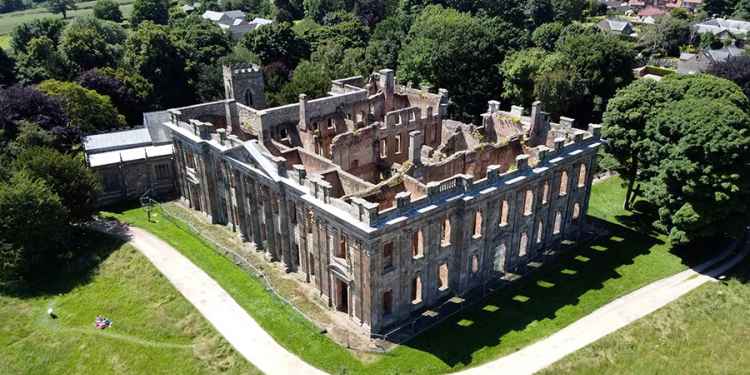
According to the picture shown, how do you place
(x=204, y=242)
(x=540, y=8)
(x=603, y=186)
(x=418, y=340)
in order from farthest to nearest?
(x=540, y=8)
(x=603, y=186)
(x=204, y=242)
(x=418, y=340)

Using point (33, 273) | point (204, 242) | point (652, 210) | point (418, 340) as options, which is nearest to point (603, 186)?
point (652, 210)

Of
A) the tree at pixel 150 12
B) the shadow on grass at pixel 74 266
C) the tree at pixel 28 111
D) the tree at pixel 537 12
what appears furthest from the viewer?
the tree at pixel 150 12

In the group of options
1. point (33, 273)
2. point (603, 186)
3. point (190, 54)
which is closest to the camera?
point (33, 273)

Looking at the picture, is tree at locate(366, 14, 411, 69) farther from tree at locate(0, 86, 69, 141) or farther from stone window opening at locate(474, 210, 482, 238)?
stone window opening at locate(474, 210, 482, 238)

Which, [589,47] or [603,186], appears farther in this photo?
[589,47]

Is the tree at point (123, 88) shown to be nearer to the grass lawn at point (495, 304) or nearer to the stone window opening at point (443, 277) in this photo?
the grass lawn at point (495, 304)

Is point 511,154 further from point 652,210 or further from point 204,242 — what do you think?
point 204,242

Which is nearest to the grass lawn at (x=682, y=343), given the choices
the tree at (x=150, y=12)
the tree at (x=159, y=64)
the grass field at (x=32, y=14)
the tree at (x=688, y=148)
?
the tree at (x=688, y=148)

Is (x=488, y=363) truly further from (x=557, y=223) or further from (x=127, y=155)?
(x=127, y=155)
